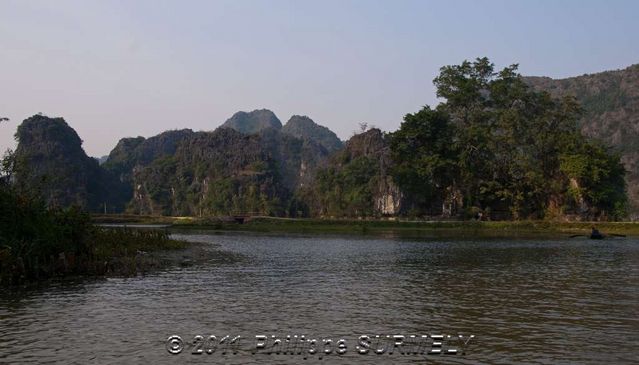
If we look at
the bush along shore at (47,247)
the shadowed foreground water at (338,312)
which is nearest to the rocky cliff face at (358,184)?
the shadowed foreground water at (338,312)

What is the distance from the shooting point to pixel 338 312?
58.0 ft

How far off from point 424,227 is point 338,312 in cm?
6613

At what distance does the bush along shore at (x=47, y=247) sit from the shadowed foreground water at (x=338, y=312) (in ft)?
6.20

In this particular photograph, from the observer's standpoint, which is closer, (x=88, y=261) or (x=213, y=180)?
(x=88, y=261)

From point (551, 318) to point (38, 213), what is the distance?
21709mm

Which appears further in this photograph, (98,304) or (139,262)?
(139,262)

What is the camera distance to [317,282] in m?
25.0

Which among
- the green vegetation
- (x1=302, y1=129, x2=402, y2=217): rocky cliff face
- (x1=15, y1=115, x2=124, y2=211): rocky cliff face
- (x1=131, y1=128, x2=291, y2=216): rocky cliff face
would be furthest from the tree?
(x1=15, y1=115, x2=124, y2=211): rocky cliff face

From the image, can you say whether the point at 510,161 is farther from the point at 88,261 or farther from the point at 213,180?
the point at 213,180

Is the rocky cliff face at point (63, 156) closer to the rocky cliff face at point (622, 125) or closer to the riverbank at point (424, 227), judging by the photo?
the riverbank at point (424, 227)

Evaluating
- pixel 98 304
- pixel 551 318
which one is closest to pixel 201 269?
pixel 98 304

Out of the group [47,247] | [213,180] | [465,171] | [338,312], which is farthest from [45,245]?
[213,180]

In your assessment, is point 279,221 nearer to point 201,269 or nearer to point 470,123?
point 470,123

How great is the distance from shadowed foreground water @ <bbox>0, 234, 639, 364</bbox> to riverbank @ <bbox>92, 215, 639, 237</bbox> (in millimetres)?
42800
